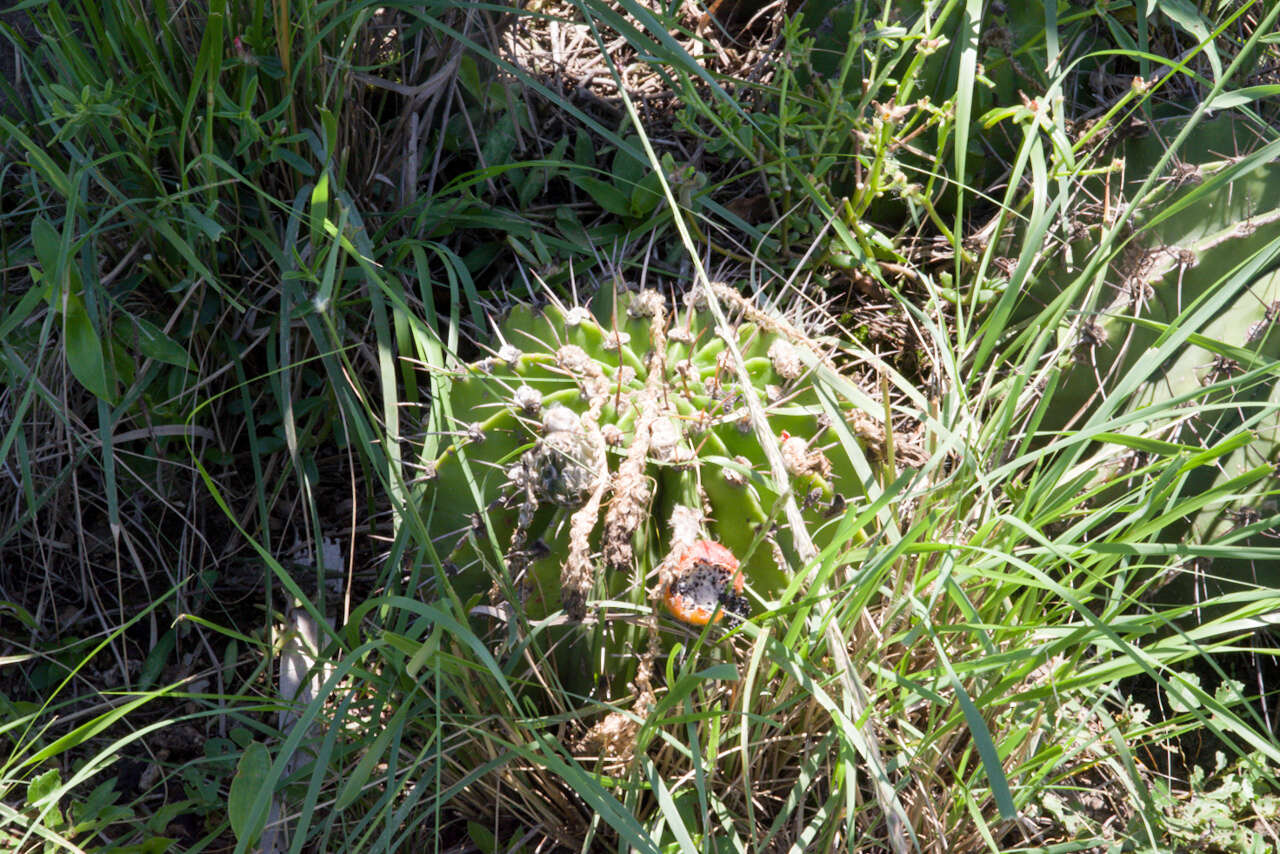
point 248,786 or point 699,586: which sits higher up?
point 699,586

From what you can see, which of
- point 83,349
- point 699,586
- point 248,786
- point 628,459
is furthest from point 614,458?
point 83,349

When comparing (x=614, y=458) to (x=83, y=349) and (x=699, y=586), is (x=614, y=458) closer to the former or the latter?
(x=699, y=586)

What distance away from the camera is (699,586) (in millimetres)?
1219

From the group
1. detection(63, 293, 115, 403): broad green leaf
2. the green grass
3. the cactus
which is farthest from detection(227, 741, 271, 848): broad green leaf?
detection(63, 293, 115, 403): broad green leaf

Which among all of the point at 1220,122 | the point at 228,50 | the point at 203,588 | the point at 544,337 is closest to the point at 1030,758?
the point at 544,337

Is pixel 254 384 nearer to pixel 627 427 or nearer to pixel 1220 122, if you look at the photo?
pixel 627 427

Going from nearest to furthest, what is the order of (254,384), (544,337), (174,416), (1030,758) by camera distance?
1. (1030,758)
2. (544,337)
3. (174,416)
4. (254,384)

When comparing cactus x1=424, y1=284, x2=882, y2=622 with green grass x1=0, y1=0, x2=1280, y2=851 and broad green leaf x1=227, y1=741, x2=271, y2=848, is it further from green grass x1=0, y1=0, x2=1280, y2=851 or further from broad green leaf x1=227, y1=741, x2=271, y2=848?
broad green leaf x1=227, y1=741, x2=271, y2=848

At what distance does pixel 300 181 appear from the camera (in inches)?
62.0

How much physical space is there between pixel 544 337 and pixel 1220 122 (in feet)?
Answer: 4.02

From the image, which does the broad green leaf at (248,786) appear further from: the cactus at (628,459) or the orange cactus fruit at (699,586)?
the orange cactus fruit at (699,586)

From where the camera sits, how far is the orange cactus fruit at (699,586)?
121 centimetres

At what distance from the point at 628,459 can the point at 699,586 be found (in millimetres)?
182

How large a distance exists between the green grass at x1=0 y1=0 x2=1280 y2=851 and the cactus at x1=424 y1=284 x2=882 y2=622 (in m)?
0.03
